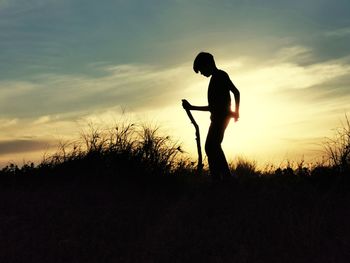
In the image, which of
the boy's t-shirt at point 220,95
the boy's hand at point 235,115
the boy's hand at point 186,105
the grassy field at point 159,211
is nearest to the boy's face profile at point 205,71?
the boy's t-shirt at point 220,95

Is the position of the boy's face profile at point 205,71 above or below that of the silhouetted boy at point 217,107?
above

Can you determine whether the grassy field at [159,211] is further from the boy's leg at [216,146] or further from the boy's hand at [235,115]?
the boy's hand at [235,115]

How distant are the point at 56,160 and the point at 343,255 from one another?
6346mm

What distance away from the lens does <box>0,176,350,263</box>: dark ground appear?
8164 millimetres

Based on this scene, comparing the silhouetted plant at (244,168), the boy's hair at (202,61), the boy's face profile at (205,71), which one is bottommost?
the silhouetted plant at (244,168)

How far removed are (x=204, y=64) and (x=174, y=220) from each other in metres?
3.03

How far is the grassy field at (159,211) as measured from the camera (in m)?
8.21

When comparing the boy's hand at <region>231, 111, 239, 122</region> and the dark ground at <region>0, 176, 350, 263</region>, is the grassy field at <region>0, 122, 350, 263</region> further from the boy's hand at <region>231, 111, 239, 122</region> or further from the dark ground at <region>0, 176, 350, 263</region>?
the boy's hand at <region>231, 111, 239, 122</region>

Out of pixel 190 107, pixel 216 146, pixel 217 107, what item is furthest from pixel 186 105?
pixel 216 146

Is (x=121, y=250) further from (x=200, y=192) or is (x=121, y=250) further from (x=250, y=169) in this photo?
(x=250, y=169)

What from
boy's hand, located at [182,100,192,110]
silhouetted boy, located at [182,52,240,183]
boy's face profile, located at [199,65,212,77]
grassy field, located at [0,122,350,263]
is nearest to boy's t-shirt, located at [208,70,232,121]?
silhouetted boy, located at [182,52,240,183]

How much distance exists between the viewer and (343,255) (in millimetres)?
7898

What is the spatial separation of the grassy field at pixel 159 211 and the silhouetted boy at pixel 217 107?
A: 491 mm

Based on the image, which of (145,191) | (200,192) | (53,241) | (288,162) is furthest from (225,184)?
(53,241)
